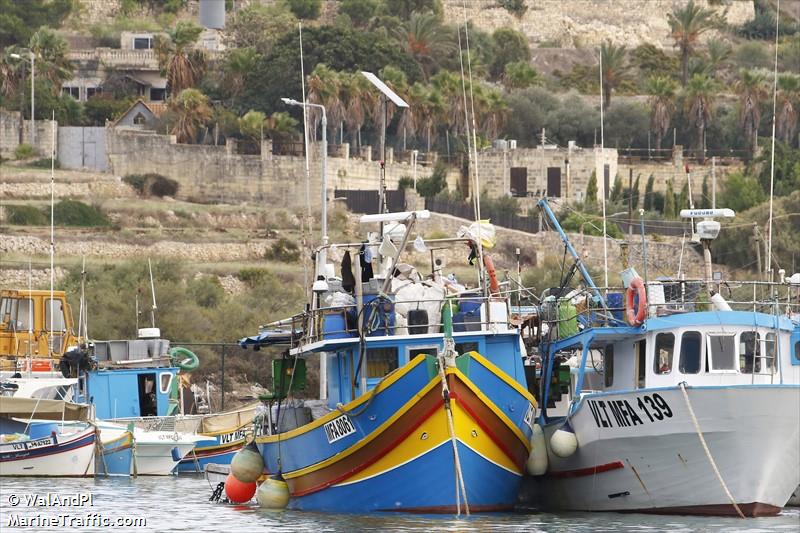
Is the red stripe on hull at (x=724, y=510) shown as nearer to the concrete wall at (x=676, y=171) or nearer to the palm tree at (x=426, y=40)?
the concrete wall at (x=676, y=171)

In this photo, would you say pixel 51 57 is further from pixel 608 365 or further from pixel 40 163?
pixel 608 365

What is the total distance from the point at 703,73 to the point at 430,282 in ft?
246

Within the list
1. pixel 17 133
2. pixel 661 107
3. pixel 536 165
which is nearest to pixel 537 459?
pixel 536 165

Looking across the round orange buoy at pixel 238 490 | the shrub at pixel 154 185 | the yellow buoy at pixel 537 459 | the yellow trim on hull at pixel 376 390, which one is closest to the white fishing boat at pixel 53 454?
the round orange buoy at pixel 238 490

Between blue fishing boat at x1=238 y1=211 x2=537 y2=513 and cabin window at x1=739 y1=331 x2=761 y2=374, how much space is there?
303 centimetres

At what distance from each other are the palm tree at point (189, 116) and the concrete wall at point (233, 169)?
9.18ft

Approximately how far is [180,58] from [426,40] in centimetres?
→ 1451

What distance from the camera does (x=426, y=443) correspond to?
29.8 meters

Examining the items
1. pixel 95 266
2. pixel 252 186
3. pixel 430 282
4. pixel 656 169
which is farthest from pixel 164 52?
pixel 430 282

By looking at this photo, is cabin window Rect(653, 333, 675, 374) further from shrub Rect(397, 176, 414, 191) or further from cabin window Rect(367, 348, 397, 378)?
shrub Rect(397, 176, 414, 191)

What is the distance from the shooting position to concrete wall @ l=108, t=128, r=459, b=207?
8462 cm

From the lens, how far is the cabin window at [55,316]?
47312 millimetres

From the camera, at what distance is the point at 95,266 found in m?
69.8

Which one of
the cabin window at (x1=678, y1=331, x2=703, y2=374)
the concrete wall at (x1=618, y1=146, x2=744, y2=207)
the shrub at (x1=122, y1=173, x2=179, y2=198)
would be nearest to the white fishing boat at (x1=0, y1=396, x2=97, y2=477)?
the cabin window at (x1=678, y1=331, x2=703, y2=374)
